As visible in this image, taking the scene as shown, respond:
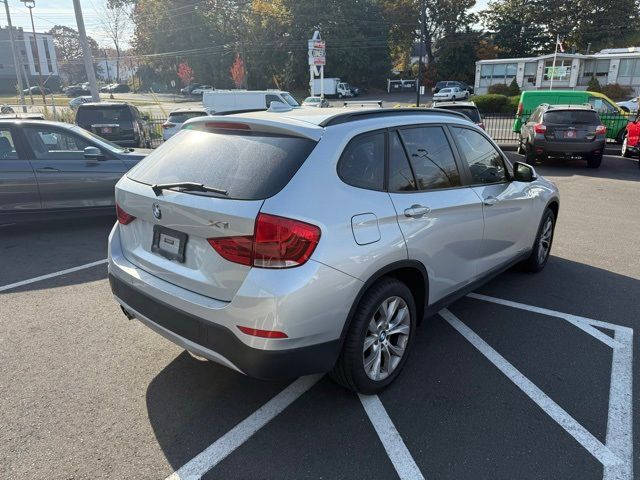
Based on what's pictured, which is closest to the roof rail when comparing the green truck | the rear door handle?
the rear door handle

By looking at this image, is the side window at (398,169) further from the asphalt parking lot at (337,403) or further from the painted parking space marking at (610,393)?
A: the painted parking space marking at (610,393)

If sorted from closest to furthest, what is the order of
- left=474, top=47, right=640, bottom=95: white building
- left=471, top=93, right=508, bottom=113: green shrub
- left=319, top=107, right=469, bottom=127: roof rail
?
left=319, top=107, right=469, bottom=127: roof rail → left=471, top=93, right=508, bottom=113: green shrub → left=474, top=47, right=640, bottom=95: white building

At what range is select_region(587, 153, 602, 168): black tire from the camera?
40.8 feet

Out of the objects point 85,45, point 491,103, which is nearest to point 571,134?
point 85,45

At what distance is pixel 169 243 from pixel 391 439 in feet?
5.60

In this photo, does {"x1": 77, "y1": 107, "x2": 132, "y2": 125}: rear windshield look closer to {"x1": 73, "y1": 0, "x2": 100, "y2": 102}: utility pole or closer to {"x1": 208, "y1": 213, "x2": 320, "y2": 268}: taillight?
{"x1": 73, "y1": 0, "x2": 100, "y2": 102}: utility pole

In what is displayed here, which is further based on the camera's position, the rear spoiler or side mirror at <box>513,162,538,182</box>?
side mirror at <box>513,162,538,182</box>

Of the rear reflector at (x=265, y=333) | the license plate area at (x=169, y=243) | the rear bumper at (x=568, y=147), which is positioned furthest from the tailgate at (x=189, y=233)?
the rear bumper at (x=568, y=147)

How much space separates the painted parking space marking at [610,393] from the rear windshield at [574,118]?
32.0 feet

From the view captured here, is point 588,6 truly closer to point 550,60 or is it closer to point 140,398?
point 550,60

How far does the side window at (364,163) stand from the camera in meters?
2.77

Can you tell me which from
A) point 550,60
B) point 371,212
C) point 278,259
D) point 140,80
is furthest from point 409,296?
point 140,80

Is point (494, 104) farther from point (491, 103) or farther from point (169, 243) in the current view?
point (169, 243)

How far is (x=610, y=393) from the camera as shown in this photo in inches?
123
